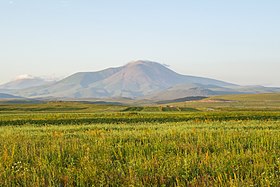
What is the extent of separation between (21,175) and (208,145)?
8.08 m

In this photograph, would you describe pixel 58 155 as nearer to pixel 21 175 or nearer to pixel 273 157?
pixel 21 175

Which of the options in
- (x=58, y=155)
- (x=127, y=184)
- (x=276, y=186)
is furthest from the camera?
(x=58, y=155)

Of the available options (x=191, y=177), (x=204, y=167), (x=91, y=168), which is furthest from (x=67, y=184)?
(x=204, y=167)

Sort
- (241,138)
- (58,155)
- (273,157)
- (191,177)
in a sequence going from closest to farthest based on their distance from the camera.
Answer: (191,177) < (273,157) < (58,155) < (241,138)

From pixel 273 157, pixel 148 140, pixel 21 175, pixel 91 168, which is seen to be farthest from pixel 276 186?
pixel 148 140

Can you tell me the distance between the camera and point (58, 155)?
1284 centimetres

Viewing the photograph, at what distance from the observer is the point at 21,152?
46.1 feet

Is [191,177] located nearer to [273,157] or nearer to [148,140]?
[273,157]

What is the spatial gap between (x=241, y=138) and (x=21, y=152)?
10359 mm

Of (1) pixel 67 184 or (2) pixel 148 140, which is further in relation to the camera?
(2) pixel 148 140

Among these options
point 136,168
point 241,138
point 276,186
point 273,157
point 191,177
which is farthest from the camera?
point 241,138

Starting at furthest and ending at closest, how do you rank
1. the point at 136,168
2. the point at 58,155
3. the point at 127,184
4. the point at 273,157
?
the point at 58,155, the point at 273,157, the point at 136,168, the point at 127,184

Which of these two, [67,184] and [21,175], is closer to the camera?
[67,184]

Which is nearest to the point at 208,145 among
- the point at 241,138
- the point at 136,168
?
the point at 241,138
